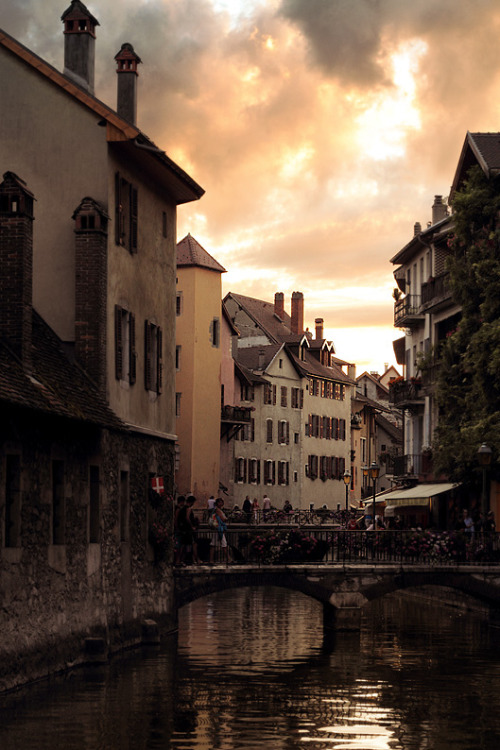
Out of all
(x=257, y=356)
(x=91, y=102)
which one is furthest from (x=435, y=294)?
(x=257, y=356)

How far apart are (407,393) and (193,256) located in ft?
67.5

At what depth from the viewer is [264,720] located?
2073 centimetres

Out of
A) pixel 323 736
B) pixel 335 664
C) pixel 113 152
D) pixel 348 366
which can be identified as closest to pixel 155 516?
pixel 335 664

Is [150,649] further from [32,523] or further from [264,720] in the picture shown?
[264,720]

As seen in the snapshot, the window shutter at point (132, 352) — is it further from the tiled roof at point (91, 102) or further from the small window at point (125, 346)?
the tiled roof at point (91, 102)

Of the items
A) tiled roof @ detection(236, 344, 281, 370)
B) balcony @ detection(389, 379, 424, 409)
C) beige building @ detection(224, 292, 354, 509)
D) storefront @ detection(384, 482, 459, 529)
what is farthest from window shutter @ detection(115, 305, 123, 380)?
tiled roof @ detection(236, 344, 281, 370)

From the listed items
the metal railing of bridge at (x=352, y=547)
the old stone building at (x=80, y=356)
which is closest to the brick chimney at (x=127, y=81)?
the old stone building at (x=80, y=356)

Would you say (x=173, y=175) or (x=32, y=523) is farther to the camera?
(x=173, y=175)

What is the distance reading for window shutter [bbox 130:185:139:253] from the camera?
103 feet

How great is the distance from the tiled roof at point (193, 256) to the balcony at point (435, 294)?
20337 mm

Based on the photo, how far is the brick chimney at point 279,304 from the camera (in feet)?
A: 388

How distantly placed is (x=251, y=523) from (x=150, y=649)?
37358 millimetres

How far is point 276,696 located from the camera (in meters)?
23.5

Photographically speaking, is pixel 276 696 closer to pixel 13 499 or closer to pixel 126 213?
pixel 13 499
